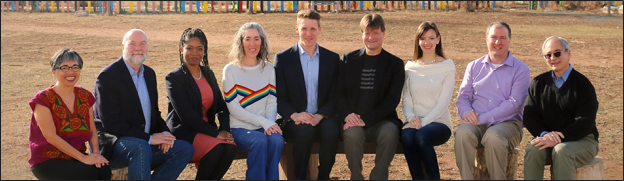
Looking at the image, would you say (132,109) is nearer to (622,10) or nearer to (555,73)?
(555,73)

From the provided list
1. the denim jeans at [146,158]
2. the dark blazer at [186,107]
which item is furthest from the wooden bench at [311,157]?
the denim jeans at [146,158]

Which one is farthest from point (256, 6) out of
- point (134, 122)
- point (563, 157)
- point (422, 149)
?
point (563, 157)

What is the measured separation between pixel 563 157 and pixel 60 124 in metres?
3.69

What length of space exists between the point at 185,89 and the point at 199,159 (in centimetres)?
57

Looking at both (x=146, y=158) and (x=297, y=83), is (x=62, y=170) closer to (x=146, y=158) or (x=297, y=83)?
(x=146, y=158)

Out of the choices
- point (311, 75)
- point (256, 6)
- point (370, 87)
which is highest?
point (256, 6)

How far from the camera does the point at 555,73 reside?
4.78 m

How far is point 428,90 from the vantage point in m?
5.09

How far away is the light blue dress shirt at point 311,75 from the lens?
5.18m

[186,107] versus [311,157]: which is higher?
[186,107]

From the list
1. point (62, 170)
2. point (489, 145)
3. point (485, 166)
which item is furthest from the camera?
point (485, 166)

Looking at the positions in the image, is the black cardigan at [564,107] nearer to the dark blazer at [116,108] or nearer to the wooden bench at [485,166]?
the wooden bench at [485,166]

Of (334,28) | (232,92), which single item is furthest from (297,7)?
(232,92)

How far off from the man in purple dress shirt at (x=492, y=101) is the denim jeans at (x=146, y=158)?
2.19 meters
